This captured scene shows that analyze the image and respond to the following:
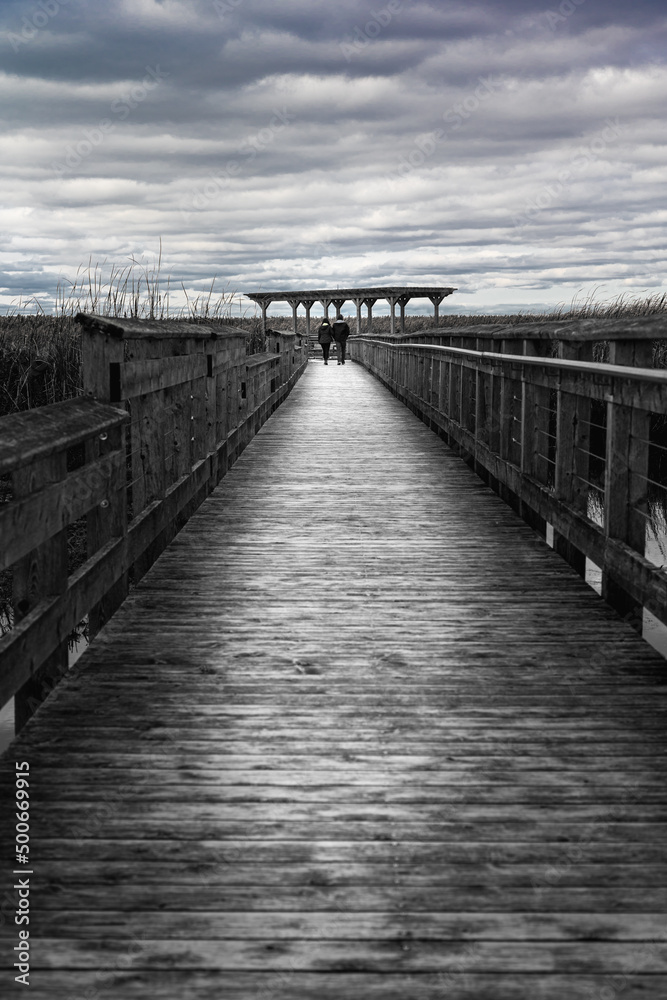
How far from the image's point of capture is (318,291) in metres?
44.2

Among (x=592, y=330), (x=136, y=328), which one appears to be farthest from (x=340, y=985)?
(x=592, y=330)

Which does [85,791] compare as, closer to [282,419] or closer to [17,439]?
[17,439]

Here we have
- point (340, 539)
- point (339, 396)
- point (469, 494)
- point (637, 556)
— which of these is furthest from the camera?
point (339, 396)

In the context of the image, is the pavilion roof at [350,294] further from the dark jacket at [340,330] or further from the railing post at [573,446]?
the railing post at [573,446]

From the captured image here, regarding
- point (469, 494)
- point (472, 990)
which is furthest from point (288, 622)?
point (469, 494)

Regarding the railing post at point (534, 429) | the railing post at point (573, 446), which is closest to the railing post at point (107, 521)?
the railing post at point (573, 446)

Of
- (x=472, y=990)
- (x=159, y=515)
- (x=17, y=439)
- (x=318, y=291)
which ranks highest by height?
(x=318, y=291)

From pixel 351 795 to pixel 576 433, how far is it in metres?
3.16

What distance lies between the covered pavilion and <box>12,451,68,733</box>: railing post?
38558mm

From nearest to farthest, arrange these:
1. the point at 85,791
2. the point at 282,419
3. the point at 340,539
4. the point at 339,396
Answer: the point at 85,791
the point at 340,539
the point at 282,419
the point at 339,396

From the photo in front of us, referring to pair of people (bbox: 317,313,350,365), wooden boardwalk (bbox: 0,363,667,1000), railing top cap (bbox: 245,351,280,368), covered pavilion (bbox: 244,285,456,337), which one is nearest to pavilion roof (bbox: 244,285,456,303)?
covered pavilion (bbox: 244,285,456,337)

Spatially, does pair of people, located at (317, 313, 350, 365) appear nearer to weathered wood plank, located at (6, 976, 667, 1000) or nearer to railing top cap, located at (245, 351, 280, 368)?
railing top cap, located at (245, 351, 280, 368)

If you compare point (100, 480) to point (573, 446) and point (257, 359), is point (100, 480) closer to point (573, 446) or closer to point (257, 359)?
point (573, 446)

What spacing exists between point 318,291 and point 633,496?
134 ft
